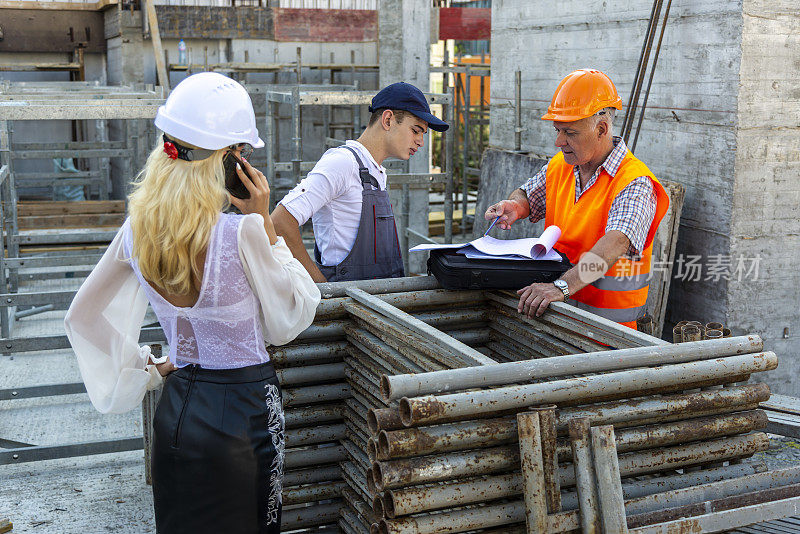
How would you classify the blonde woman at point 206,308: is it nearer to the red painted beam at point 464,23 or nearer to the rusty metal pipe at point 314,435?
the rusty metal pipe at point 314,435

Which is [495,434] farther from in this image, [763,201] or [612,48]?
[612,48]

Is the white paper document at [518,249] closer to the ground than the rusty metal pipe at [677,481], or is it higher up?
higher up

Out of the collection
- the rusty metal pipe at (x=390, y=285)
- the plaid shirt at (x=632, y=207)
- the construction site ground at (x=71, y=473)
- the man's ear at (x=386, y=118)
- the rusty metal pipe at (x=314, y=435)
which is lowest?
the construction site ground at (x=71, y=473)

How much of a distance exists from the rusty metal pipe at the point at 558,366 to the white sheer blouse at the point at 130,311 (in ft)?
1.68

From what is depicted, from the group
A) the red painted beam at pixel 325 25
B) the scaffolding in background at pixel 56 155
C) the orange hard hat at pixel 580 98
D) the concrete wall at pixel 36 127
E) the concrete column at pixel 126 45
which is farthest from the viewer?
the red painted beam at pixel 325 25

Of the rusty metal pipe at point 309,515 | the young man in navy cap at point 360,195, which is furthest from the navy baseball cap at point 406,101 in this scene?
the rusty metal pipe at point 309,515

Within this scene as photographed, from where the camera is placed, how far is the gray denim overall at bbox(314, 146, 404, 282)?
4.35 meters

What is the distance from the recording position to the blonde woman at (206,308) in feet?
8.53

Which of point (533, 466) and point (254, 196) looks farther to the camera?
point (254, 196)

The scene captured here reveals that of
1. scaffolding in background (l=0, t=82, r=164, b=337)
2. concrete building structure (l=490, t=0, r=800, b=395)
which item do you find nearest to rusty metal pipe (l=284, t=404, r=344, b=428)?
concrete building structure (l=490, t=0, r=800, b=395)

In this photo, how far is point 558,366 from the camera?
2635 millimetres

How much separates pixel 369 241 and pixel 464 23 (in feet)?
41.7

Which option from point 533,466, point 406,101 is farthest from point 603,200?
point 533,466

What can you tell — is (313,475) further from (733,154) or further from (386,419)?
(733,154)
